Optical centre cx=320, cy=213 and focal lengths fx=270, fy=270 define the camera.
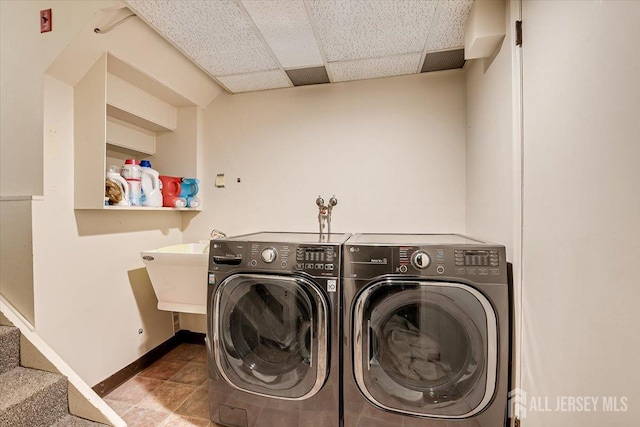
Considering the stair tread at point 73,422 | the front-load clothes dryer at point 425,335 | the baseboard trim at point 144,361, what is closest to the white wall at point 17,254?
the stair tread at point 73,422

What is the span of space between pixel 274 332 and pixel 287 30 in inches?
68.1

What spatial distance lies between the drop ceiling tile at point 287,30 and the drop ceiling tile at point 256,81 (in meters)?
0.18

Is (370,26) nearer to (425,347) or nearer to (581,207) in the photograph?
(581,207)

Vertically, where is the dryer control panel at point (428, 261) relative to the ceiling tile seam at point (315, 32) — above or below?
below

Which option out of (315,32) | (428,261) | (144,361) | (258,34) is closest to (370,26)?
(315,32)

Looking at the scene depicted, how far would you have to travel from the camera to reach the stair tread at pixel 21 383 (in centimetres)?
123

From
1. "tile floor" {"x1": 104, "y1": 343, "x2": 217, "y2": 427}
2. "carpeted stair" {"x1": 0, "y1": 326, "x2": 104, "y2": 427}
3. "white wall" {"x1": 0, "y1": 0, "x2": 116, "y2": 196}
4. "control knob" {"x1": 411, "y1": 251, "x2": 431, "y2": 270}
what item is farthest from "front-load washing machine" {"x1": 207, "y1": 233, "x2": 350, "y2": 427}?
"white wall" {"x1": 0, "y1": 0, "x2": 116, "y2": 196}

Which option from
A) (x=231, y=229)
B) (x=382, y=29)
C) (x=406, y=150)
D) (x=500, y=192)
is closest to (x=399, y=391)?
(x=500, y=192)

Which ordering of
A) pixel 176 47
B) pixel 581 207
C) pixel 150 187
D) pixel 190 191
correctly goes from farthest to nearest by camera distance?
pixel 190 191, pixel 150 187, pixel 176 47, pixel 581 207

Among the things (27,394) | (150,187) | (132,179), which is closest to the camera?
(27,394)

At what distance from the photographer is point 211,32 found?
162 cm

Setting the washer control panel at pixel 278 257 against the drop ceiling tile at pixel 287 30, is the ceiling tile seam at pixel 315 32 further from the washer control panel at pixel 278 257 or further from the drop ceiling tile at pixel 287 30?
the washer control panel at pixel 278 257

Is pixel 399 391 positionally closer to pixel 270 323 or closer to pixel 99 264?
pixel 270 323

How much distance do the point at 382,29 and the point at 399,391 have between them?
6.41 feet
